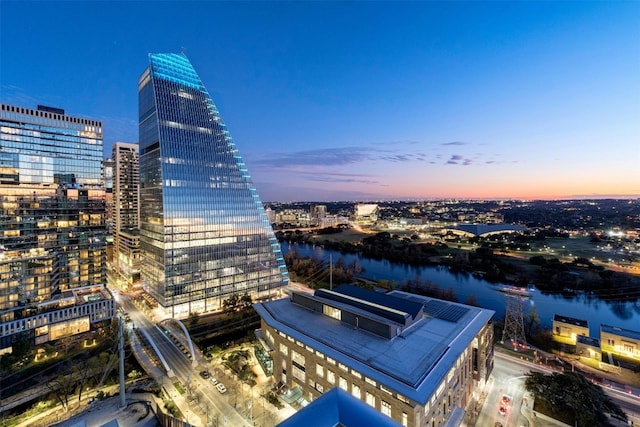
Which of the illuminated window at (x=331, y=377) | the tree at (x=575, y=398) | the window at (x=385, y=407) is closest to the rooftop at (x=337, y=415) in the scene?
the window at (x=385, y=407)

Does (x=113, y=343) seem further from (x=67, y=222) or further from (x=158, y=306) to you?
(x=67, y=222)

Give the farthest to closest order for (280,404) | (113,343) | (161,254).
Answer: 1. (161,254)
2. (113,343)
3. (280,404)

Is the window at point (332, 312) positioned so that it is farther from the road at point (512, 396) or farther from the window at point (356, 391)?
the road at point (512, 396)

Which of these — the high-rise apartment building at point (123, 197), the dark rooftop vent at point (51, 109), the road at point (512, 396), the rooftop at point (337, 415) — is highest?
the dark rooftop vent at point (51, 109)

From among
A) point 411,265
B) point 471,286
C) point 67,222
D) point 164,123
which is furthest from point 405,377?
point 411,265

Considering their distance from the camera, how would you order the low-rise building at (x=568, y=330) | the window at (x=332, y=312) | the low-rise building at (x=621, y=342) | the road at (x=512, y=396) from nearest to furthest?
the road at (x=512, y=396) < the window at (x=332, y=312) < the low-rise building at (x=621, y=342) < the low-rise building at (x=568, y=330)

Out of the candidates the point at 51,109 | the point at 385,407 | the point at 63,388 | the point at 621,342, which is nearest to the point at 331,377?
the point at 385,407

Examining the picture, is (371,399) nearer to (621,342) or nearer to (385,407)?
(385,407)
